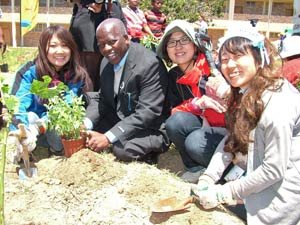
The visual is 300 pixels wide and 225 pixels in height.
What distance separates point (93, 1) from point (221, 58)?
2.27 m

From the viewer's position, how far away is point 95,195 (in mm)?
3094

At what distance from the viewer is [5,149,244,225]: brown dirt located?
9.37 ft

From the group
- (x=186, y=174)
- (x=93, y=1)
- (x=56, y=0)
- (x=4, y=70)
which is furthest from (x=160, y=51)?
(x=56, y=0)

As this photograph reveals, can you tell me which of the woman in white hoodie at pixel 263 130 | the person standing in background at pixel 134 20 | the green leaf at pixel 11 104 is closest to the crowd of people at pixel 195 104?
the woman in white hoodie at pixel 263 130

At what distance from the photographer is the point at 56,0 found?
31.7 m

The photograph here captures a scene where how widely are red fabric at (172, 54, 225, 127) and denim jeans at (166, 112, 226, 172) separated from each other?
0.19ft

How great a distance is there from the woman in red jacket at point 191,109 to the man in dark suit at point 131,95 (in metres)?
0.16

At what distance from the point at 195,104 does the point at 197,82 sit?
173mm

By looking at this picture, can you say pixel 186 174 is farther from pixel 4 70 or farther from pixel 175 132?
pixel 4 70

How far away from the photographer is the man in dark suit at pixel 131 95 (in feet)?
11.9

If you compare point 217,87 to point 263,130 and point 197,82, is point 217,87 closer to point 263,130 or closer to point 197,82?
point 197,82

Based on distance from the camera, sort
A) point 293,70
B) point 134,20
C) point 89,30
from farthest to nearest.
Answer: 1. point 134,20
2. point 89,30
3. point 293,70

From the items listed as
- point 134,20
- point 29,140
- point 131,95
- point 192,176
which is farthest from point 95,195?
point 134,20

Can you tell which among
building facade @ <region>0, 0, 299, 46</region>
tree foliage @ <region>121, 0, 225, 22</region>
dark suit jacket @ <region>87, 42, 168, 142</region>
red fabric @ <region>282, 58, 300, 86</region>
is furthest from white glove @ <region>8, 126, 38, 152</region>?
building facade @ <region>0, 0, 299, 46</region>
